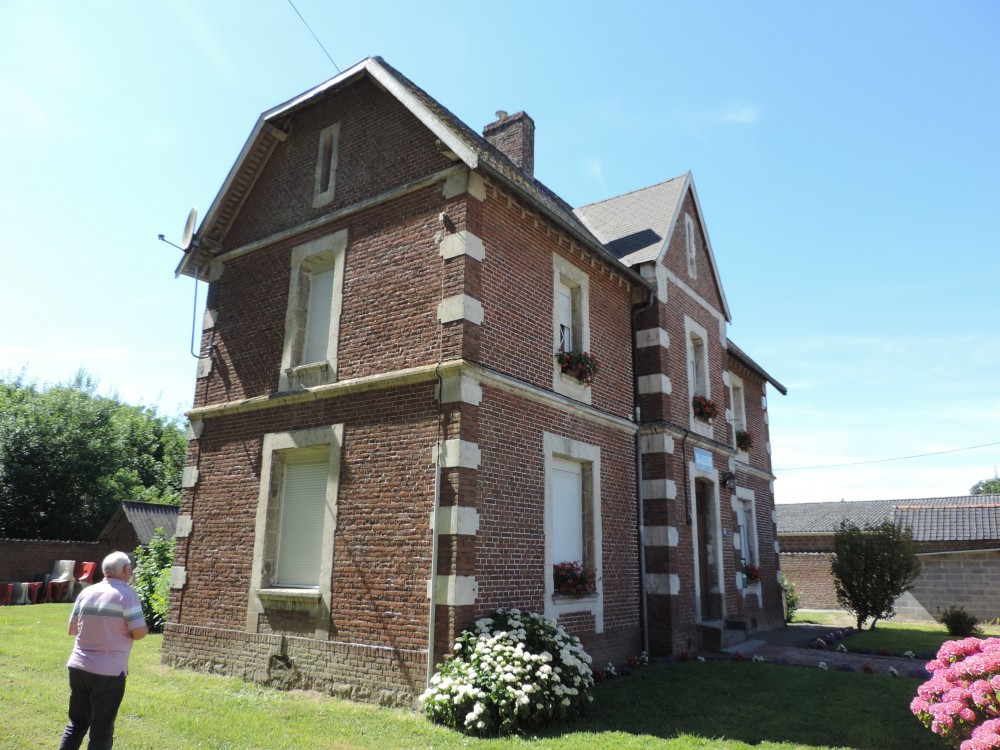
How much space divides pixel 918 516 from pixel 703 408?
60.2 ft

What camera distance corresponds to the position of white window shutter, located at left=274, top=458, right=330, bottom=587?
32.1 ft

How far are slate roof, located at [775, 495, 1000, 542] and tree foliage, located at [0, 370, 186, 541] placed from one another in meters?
29.5

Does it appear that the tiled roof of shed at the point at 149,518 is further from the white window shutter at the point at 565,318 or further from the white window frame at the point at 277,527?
the white window shutter at the point at 565,318

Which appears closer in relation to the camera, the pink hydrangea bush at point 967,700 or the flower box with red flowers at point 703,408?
the pink hydrangea bush at point 967,700

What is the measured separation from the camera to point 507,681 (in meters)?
7.29

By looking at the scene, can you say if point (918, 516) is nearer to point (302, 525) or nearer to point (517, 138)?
point (517, 138)

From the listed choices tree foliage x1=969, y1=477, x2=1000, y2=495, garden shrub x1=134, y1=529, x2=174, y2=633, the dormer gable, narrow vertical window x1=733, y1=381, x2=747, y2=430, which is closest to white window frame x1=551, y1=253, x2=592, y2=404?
the dormer gable

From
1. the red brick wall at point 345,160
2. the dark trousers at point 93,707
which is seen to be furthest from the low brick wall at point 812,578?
the dark trousers at point 93,707

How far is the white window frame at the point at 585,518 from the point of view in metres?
9.66

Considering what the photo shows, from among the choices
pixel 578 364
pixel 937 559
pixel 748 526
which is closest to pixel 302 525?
pixel 578 364

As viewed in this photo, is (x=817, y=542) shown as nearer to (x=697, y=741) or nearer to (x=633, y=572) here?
(x=633, y=572)

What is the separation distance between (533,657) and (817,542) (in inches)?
1050

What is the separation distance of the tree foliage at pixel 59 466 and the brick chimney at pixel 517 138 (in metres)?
24.9

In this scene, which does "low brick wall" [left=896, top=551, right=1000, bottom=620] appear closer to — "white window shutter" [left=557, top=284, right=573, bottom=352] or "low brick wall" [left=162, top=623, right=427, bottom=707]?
"white window shutter" [left=557, top=284, right=573, bottom=352]
